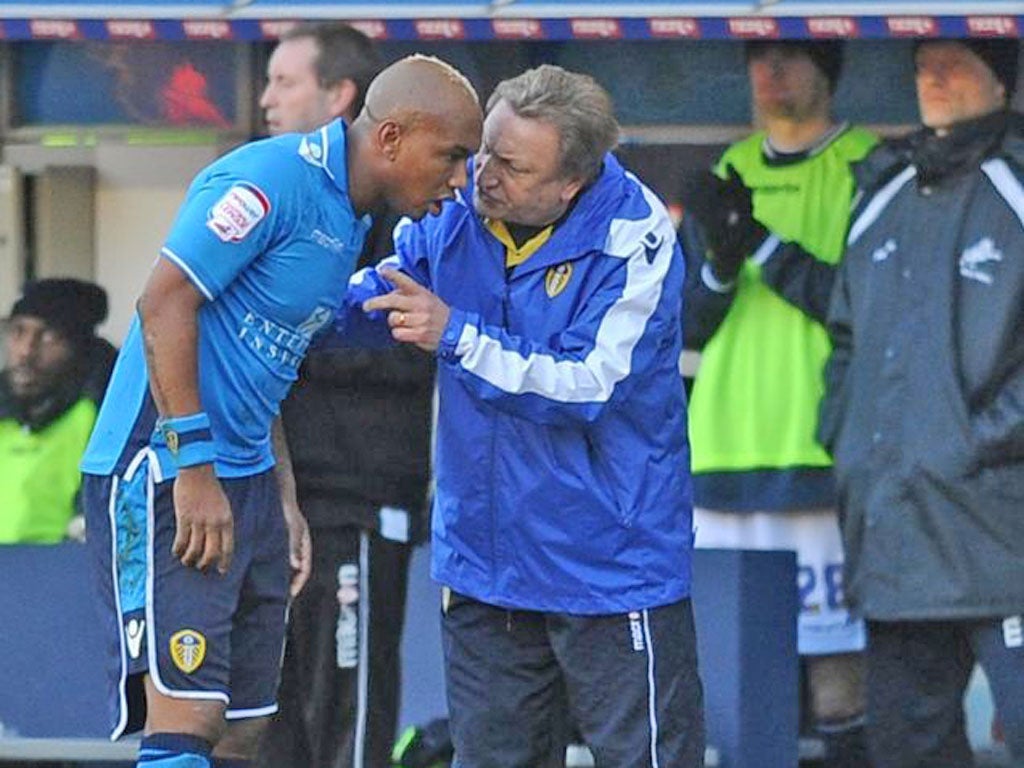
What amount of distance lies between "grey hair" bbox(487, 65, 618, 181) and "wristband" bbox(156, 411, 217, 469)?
1.02 m

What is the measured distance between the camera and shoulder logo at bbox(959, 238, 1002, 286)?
7.38m

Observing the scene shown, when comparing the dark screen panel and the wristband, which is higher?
the dark screen panel

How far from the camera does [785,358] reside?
8.16m

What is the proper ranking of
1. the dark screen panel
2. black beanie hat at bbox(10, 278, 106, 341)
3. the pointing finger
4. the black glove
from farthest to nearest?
the dark screen panel < black beanie hat at bbox(10, 278, 106, 341) < the black glove < the pointing finger

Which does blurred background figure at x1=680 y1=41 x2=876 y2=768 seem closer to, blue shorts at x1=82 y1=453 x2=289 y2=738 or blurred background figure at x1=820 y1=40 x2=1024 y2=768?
blurred background figure at x1=820 y1=40 x2=1024 y2=768

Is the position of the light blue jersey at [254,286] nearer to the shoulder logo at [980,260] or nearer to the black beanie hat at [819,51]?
the shoulder logo at [980,260]

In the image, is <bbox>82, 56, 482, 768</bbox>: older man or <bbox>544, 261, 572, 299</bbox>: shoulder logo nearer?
<bbox>82, 56, 482, 768</bbox>: older man

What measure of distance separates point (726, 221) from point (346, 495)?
141cm

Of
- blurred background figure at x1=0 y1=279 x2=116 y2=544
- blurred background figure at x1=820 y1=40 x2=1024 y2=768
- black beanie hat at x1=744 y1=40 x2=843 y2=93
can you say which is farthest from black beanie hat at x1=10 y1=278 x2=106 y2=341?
blurred background figure at x1=820 y1=40 x2=1024 y2=768

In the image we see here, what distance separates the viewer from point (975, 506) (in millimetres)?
7379

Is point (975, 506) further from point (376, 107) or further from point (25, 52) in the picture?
point (25, 52)

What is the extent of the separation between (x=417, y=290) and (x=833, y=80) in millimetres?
2752

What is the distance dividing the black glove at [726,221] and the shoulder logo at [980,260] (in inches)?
28.6

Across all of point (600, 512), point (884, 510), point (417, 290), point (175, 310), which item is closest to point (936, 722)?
point (884, 510)
